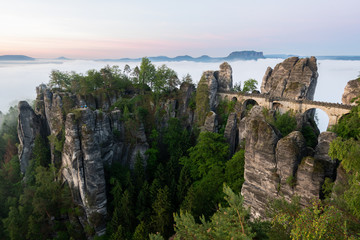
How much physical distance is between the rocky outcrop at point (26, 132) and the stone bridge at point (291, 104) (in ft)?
105

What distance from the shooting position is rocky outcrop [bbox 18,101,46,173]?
31277 millimetres

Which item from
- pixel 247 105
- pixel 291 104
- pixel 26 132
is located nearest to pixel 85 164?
pixel 26 132

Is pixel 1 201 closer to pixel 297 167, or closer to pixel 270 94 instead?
pixel 297 167

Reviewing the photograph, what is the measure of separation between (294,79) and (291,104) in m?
4.58

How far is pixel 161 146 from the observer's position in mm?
36594

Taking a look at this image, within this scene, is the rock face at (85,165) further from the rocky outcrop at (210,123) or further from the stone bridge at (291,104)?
the stone bridge at (291,104)

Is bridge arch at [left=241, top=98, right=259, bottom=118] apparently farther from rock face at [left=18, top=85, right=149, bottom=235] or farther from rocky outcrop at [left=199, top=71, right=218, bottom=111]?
rock face at [left=18, top=85, right=149, bottom=235]

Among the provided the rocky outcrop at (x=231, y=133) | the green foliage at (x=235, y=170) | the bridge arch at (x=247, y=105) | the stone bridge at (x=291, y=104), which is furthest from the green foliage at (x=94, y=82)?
the green foliage at (x=235, y=170)

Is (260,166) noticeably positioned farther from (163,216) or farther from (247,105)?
(247,105)

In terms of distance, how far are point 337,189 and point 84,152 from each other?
23626mm

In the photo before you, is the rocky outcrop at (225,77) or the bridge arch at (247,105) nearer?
the bridge arch at (247,105)

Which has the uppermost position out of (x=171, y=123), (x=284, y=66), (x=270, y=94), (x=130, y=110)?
(x=284, y=66)

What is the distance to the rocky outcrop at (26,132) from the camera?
103 feet

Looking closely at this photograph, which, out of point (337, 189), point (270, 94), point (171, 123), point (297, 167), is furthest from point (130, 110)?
point (337, 189)
